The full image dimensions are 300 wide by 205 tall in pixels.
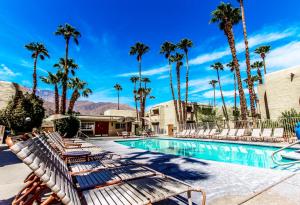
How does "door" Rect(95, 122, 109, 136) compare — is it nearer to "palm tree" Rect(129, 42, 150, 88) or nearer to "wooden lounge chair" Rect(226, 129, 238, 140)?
"palm tree" Rect(129, 42, 150, 88)

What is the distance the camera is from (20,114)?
14.4m

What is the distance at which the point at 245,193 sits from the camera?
3727 mm

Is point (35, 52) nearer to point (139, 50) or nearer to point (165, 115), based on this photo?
point (139, 50)

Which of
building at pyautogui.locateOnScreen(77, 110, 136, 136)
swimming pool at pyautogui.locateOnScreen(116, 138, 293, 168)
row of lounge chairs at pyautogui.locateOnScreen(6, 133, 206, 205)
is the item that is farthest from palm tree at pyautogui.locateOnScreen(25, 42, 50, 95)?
row of lounge chairs at pyautogui.locateOnScreen(6, 133, 206, 205)

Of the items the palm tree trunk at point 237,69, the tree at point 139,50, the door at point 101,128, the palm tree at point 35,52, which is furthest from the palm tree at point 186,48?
the palm tree at point 35,52

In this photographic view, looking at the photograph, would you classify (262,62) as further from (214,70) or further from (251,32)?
(251,32)

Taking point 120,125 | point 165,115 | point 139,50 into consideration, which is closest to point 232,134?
point 165,115

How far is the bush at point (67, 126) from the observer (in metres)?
20.0

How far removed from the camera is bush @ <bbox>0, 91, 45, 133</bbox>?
14281 millimetres

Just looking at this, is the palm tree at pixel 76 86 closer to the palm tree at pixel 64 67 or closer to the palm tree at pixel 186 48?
the palm tree at pixel 64 67

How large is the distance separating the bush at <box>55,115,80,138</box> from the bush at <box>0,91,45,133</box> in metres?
4.43

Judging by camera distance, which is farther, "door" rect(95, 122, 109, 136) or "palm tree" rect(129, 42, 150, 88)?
"palm tree" rect(129, 42, 150, 88)

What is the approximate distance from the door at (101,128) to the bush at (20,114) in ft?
54.8

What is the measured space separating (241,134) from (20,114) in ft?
61.0
